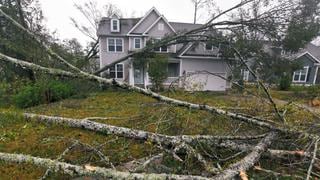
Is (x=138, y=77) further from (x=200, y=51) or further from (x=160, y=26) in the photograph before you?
(x=200, y=51)

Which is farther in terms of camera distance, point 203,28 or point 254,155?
point 203,28

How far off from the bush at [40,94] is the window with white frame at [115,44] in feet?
25.7

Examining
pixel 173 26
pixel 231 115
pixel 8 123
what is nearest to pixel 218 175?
pixel 231 115

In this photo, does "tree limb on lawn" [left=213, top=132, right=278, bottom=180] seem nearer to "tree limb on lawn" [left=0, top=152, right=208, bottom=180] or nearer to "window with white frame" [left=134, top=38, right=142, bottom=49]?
"tree limb on lawn" [left=0, top=152, right=208, bottom=180]

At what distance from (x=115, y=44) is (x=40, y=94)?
961cm

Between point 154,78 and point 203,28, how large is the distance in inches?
192

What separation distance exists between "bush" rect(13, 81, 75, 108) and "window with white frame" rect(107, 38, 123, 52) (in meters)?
7.82

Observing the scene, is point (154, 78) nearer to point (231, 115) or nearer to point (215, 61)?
point (215, 61)

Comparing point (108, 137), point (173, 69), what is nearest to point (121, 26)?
point (173, 69)

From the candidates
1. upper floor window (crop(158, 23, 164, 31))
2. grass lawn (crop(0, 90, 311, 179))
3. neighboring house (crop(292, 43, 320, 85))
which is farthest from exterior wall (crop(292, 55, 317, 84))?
grass lawn (crop(0, 90, 311, 179))

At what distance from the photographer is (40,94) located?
1105 cm

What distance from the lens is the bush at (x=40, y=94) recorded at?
1052 centimetres

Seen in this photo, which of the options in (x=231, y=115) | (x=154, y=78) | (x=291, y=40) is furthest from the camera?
(x=154, y=78)

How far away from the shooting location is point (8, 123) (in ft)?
20.5
